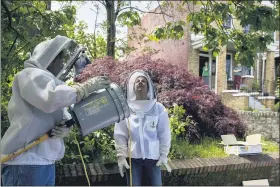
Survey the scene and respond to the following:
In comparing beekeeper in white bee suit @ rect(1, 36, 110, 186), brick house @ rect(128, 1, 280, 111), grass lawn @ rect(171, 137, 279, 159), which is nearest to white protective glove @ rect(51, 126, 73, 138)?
beekeeper in white bee suit @ rect(1, 36, 110, 186)

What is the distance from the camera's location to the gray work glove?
1.81 m

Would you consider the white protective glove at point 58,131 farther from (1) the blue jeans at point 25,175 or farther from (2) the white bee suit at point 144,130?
(2) the white bee suit at point 144,130

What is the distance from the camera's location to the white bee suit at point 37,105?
5.66 feet

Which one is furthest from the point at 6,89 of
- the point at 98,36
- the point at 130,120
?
the point at 98,36

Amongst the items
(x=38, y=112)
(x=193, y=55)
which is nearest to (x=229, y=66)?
(x=193, y=55)

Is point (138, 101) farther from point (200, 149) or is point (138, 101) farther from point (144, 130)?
point (200, 149)

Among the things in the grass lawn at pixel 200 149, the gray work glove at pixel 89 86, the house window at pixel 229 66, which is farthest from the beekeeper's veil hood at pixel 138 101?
the house window at pixel 229 66

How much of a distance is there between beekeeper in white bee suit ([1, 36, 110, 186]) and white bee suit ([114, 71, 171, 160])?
3.37ft

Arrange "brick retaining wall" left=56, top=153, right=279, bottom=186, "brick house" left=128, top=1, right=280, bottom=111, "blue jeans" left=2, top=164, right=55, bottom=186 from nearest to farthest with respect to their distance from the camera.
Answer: "blue jeans" left=2, top=164, right=55, bottom=186
"brick retaining wall" left=56, top=153, right=279, bottom=186
"brick house" left=128, top=1, right=280, bottom=111

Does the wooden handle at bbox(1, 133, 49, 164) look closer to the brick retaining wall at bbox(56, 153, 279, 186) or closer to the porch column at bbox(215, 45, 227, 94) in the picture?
the brick retaining wall at bbox(56, 153, 279, 186)

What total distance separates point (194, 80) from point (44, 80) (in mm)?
5076

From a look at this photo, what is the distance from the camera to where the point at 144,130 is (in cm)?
290

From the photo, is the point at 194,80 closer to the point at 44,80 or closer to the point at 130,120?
the point at 130,120

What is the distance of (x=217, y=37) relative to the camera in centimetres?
476
